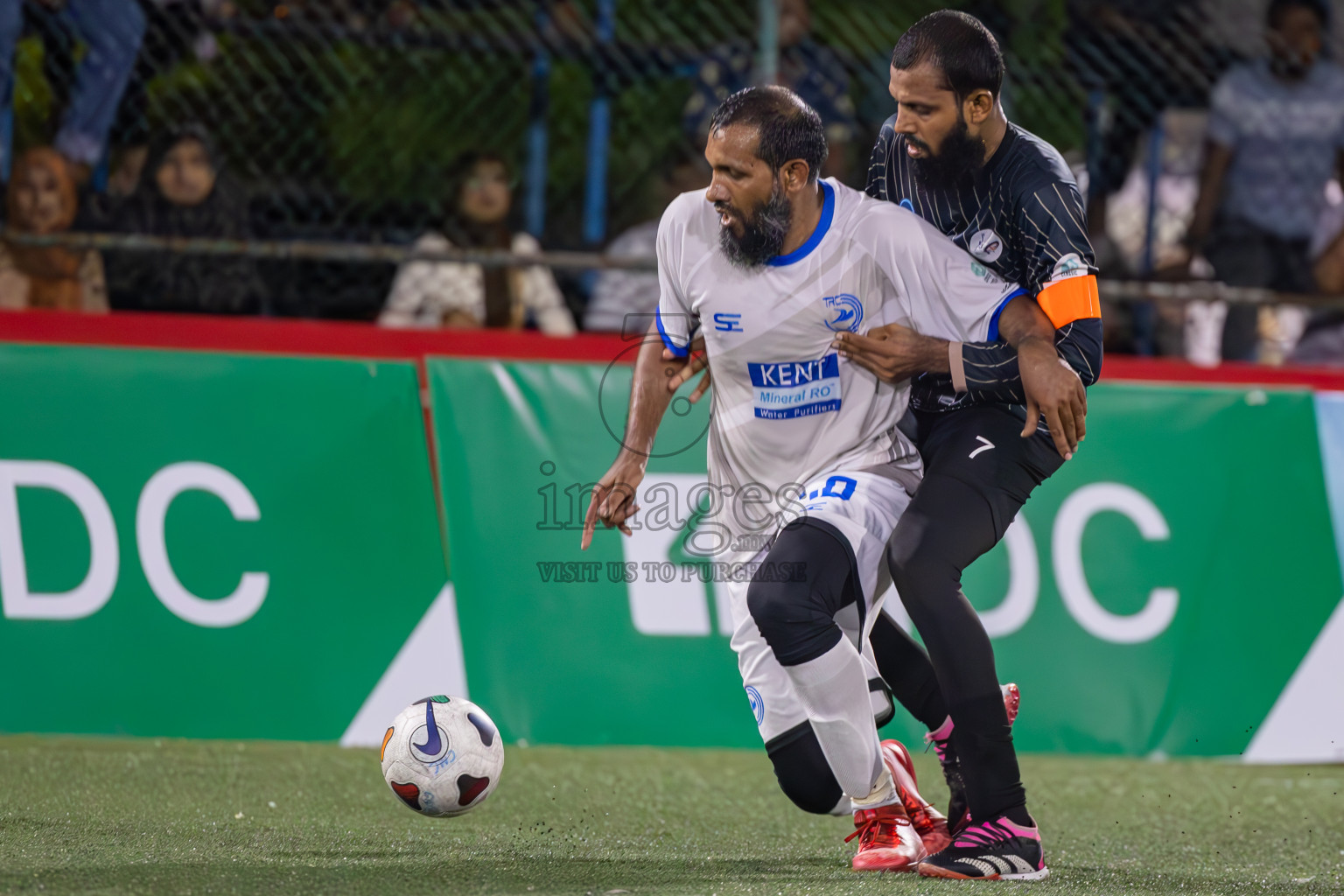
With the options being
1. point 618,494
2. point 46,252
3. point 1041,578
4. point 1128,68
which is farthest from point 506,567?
point 1128,68

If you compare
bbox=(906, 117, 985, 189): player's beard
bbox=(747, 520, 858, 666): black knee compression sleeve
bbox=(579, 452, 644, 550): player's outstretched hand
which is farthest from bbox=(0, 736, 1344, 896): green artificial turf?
bbox=(906, 117, 985, 189): player's beard

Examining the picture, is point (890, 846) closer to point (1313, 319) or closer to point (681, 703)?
point (681, 703)

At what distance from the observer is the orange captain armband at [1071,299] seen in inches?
141

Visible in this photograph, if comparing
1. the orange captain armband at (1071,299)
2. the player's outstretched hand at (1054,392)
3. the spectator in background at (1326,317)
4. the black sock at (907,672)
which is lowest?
the black sock at (907,672)

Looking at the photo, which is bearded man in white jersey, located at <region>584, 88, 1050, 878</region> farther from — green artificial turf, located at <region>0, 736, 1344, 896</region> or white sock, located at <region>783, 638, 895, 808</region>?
green artificial turf, located at <region>0, 736, 1344, 896</region>

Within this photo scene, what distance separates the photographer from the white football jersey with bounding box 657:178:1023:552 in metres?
3.81

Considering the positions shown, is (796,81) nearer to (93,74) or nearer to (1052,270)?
(93,74)

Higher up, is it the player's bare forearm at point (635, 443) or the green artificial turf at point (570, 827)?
the player's bare forearm at point (635, 443)

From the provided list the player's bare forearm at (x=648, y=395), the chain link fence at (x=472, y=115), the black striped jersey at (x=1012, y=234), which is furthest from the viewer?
the chain link fence at (x=472, y=115)

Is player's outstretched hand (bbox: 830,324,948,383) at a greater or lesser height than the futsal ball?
greater

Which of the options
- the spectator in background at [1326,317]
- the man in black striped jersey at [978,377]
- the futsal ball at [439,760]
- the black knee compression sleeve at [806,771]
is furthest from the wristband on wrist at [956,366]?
the spectator in background at [1326,317]

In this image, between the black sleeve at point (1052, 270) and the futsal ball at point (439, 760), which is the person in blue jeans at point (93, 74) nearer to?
the futsal ball at point (439, 760)

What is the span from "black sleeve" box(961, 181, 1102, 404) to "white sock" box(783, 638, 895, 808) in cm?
74

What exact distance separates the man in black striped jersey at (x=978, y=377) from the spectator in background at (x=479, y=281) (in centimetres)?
→ 322
